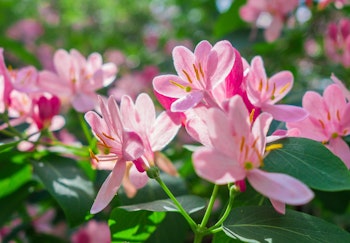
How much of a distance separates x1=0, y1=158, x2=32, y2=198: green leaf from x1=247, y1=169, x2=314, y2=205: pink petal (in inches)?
29.0

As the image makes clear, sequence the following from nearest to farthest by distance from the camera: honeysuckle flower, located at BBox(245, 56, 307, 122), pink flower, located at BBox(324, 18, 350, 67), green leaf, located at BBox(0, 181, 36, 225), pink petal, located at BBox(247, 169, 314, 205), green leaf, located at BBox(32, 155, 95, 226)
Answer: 1. pink petal, located at BBox(247, 169, 314, 205)
2. honeysuckle flower, located at BBox(245, 56, 307, 122)
3. green leaf, located at BBox(32, 155, 95, 226)
4. green leaf, located at BBox(0, 181, 36, 225)
5. pink flower, located at BBox(324, 18, 350, 67)

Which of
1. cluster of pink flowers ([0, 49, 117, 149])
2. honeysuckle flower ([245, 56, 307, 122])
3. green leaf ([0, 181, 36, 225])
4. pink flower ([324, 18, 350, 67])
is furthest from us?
pink flower ([324, 18, 350, 67])

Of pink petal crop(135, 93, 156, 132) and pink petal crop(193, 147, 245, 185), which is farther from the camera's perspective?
pink petal crop(135, 93, 156, 132)

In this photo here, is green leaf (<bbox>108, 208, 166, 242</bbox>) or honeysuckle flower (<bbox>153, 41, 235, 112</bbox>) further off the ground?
honeysuckle flower (<bbox>153, 41, 235, 112</bbox>)

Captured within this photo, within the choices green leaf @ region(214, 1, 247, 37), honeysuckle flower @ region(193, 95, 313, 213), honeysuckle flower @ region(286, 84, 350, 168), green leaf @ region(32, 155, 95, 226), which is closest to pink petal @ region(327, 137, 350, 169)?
honeysuckle flower @ region(286, 84, 350, 168)

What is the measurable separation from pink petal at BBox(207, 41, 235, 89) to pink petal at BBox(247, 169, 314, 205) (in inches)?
7.7

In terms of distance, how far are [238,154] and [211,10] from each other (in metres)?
2.23

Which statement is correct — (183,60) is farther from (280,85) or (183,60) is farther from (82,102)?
(82,102)

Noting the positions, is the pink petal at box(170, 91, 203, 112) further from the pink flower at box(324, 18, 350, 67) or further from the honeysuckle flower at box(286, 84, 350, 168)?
the pink flower at box(324, 18, 350, 67)

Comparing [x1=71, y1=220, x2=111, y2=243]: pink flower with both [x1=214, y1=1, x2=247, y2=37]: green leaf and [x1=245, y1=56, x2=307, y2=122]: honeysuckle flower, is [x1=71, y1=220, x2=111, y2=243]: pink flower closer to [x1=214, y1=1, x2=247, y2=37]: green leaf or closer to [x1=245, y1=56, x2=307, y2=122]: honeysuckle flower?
[x1=245, y1=56, x2=307, y2=122]: honeysuckle flower

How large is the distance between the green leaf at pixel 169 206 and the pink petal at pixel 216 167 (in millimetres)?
187

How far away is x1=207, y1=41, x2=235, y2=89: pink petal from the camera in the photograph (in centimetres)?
79

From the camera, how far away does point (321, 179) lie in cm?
74

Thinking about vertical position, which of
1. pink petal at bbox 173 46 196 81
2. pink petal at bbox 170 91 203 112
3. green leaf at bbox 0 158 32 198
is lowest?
green leaf at bbox 0 158 32 198
